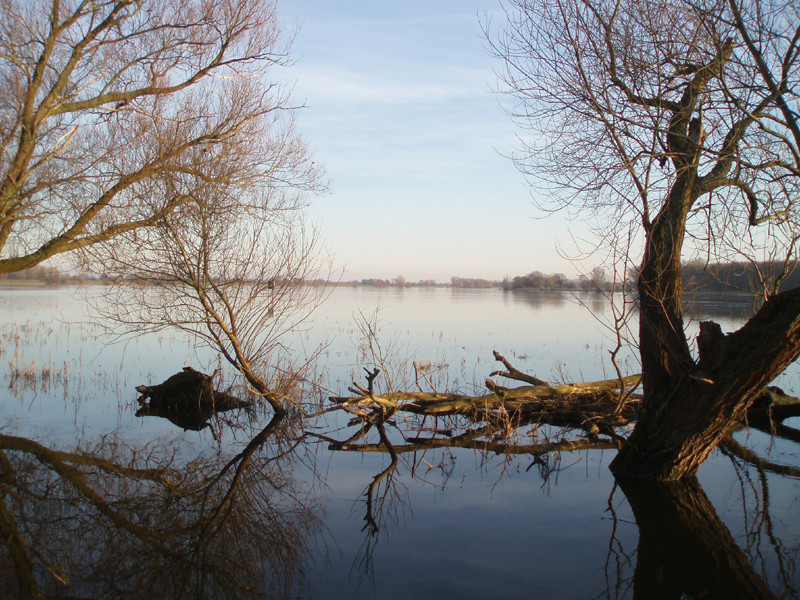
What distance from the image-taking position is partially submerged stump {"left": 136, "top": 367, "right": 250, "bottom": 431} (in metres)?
10.4

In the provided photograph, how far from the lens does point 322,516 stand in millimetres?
5473

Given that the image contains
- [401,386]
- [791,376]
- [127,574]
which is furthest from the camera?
[791,376]

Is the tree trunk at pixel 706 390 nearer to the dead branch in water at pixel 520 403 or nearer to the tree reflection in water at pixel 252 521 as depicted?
the tree reflection in water at pixel 252 521

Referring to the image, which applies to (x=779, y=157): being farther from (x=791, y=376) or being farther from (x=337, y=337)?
(x=337, y=337)

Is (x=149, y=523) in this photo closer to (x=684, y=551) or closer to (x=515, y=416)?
(x=684, y=551)

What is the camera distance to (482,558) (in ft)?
15.1

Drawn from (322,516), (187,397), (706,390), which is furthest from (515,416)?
(187,397)

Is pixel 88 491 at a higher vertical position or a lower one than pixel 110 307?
lower

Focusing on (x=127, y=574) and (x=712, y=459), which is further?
(x=712, y=459)

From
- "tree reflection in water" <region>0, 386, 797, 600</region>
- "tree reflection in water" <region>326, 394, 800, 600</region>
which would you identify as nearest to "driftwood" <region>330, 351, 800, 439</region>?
"tree reflection in water" <region>326, 394, 800, 600</region>

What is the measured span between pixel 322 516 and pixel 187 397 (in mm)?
5838

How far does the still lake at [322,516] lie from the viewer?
4.18 m

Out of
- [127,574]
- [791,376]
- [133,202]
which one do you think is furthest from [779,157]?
[133,202]

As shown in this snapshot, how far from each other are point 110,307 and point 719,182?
8.98 meters
